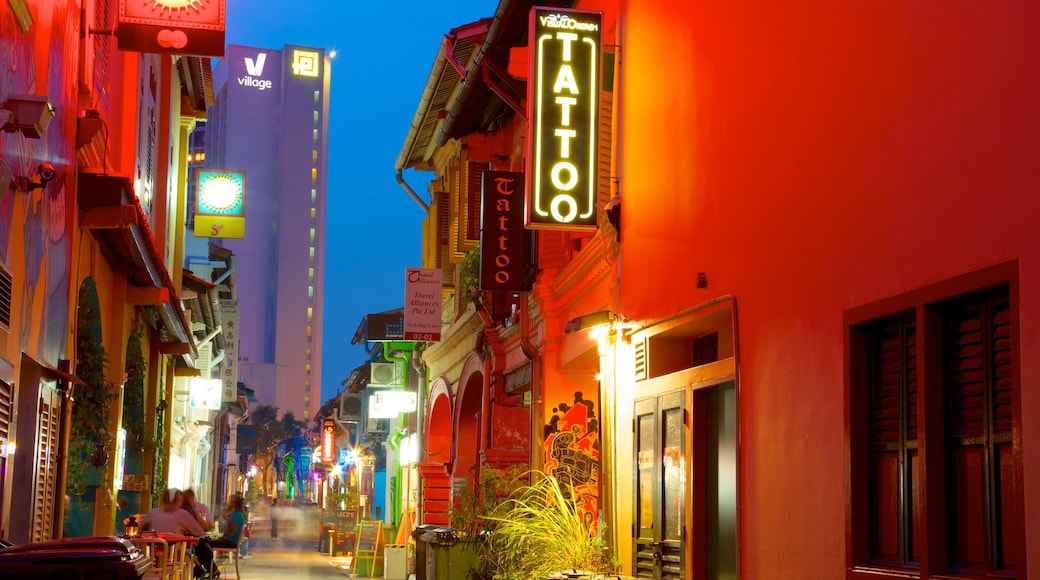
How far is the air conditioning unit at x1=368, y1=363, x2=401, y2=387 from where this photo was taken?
117 feet

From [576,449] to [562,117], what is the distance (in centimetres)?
451

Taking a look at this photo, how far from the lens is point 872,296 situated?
681 centimetres

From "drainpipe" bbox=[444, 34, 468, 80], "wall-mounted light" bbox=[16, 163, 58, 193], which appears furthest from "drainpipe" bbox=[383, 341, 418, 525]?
"wall-mounted light" bbox=[16, 163, 58, 193]

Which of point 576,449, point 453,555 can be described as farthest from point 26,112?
point 453,555

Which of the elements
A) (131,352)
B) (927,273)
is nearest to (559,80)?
(927,273)

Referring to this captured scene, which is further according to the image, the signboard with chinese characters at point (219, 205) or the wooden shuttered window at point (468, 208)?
the signboard with chinese characters at point (219, 205)

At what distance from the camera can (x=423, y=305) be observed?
69.5ft

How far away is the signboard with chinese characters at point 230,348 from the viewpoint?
50062mm

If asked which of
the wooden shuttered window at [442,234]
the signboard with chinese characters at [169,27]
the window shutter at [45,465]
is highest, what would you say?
the wooden shuttered window at [442,234]

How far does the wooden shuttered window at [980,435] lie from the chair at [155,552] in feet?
27.7

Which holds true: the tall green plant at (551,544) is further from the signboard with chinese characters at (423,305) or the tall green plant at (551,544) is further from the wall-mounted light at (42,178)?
the signboard with chinese characters at (423,305)

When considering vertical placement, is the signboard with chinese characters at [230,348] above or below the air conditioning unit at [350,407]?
above

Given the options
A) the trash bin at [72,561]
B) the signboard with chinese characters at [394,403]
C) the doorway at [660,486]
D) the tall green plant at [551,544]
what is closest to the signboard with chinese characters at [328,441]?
the signboard with chinese characters at [394,403]

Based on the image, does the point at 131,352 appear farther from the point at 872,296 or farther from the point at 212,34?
the point at 872,296
